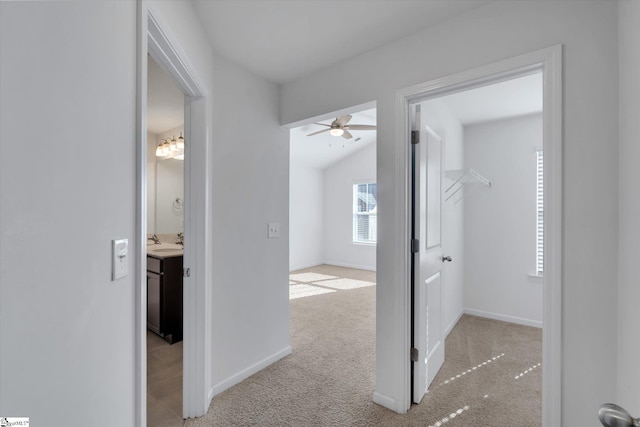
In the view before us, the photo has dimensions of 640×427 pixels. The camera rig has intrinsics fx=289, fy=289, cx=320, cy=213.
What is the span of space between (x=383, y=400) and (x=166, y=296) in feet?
7.28

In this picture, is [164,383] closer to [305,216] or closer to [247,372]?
[247,372]

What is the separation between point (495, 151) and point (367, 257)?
385 cm

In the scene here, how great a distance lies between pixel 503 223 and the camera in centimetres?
359

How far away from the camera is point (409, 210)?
6.24 feet

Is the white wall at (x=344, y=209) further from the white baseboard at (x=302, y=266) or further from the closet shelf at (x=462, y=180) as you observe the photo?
the closet shelf at (x=462, y=180)

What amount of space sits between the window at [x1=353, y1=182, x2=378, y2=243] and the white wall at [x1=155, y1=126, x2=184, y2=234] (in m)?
4.12

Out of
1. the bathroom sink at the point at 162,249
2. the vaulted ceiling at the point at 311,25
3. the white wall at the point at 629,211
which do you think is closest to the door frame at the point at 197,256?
the vaulted ceiling at the point at 311,25

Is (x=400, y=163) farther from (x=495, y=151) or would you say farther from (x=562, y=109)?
(x=495, y=151)

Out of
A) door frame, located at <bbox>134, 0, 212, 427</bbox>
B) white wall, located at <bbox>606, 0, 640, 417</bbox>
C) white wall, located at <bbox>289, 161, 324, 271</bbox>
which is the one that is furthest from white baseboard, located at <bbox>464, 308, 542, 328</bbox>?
white wall, located at <bbox>289, 161, 324, 271</bbox>

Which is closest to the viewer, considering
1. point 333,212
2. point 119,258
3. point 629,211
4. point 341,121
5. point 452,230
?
point 119,258

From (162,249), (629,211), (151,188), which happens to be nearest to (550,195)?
(629,211)

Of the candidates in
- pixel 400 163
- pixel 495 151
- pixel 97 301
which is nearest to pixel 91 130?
pixel 97 301

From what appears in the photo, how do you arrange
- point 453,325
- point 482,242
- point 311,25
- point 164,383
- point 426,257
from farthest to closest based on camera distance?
1. point 482,242
2. point 453,325
3. point 164,383
4. point 426,257
5. point 311,25

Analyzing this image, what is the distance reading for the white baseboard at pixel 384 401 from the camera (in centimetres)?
190
